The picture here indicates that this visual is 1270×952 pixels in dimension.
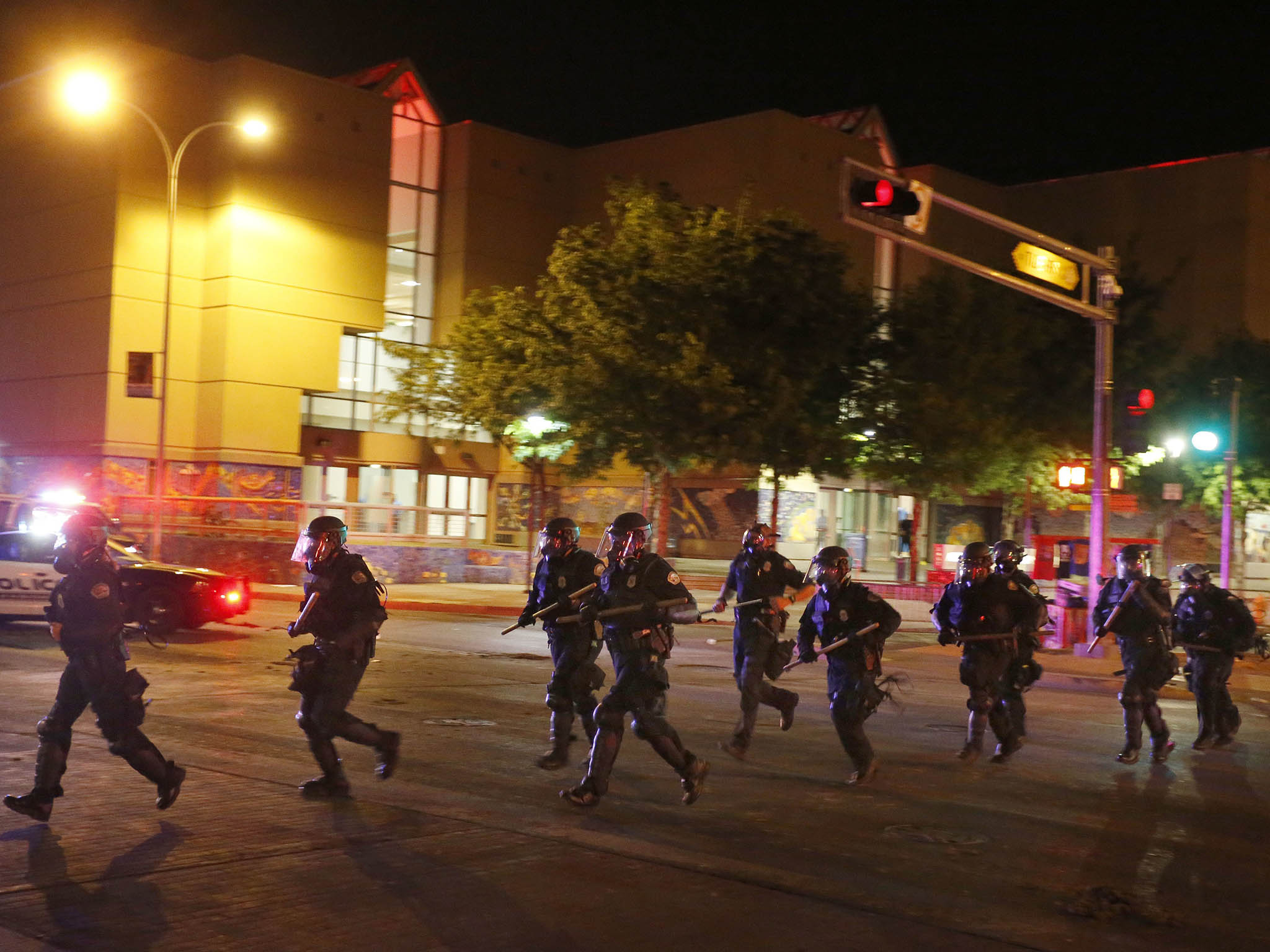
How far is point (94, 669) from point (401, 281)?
117 feet

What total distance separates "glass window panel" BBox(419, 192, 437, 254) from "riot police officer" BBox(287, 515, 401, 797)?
3496cm

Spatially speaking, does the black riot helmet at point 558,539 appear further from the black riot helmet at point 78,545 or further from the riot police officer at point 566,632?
the black riot helmet at point 78,545

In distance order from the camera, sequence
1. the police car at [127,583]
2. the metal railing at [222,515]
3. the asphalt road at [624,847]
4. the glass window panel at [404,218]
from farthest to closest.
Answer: the glass window panel at [404,218] < the metal railing at [222,515] < the police car at [127,583] < the asphalt road at [624,847]

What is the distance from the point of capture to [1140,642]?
11.0 metres

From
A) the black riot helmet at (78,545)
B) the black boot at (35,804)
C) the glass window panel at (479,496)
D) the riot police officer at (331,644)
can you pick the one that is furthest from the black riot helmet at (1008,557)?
the glass window panel at (479,496)

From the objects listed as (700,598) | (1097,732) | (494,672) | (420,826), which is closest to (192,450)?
(700,598)

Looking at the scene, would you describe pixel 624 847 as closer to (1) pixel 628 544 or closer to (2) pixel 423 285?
(1) pixel 628 544

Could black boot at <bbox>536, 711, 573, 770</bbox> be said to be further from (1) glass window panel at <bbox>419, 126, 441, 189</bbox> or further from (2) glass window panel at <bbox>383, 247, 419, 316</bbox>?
Result: (1) glass window panel at <bbox>419, 126, 441, 189</bbox>

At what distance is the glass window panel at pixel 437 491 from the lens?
1652 inches

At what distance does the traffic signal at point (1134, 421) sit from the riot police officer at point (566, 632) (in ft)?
32.7

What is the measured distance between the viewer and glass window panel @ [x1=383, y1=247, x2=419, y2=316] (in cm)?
4169

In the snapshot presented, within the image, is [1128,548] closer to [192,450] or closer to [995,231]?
[192,450]

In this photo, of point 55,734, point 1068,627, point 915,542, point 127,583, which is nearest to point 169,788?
point 55,734

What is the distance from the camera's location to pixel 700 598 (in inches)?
1236
